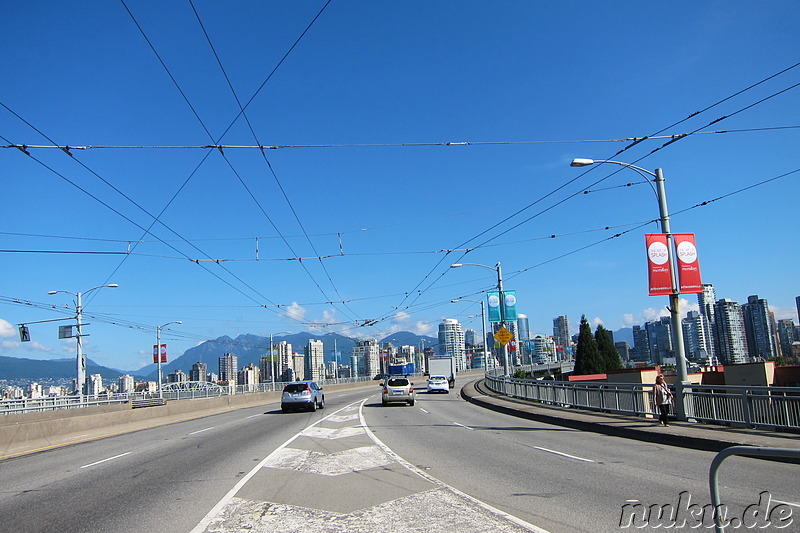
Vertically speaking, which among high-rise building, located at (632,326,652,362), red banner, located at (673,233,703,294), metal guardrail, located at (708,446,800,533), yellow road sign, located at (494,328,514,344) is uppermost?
red banner, located at (673,233,703,294)

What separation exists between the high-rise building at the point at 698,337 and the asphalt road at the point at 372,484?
104301 mm

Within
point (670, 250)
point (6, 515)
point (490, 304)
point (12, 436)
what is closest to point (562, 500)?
point (6, 515)

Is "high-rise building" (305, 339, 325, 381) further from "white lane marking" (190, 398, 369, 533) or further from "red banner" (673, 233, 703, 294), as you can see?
"white lane marking" (190, 398, 369, 533)

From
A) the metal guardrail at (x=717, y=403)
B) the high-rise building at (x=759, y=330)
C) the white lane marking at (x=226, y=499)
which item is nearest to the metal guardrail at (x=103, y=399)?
the white lane marking at (x=226, y=499)

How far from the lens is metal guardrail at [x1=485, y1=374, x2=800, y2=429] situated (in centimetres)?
1429

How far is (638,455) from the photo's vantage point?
1293 centimetres

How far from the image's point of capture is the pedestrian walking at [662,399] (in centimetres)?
1681

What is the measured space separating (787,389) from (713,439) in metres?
2.53

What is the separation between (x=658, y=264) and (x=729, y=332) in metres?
75.1

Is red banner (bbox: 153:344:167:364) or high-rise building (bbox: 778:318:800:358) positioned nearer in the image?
red banner (bbox: 153:344:167:364)

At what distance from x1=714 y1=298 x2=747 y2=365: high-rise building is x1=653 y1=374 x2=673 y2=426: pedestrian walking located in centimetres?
7175

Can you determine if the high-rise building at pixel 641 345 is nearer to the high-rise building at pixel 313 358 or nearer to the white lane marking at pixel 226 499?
the high-rise building at pixel 313 358

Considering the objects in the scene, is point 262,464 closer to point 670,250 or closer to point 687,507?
point 687,507

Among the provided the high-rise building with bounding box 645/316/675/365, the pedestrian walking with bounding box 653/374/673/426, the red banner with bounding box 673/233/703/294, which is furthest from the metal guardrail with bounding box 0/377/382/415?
the high-rise building with bounding box 645/316/675/365
